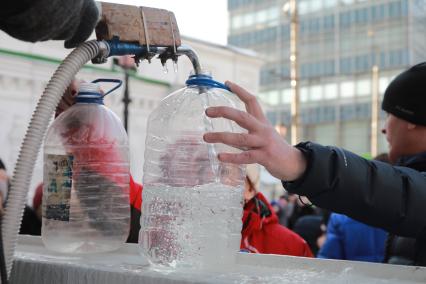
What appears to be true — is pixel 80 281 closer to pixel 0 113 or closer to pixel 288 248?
pixel 288 248

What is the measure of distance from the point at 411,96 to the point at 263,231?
3.31 ft

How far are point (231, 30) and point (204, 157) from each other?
4624cm

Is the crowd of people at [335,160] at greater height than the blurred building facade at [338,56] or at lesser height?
lesser

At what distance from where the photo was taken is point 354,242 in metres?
3.07

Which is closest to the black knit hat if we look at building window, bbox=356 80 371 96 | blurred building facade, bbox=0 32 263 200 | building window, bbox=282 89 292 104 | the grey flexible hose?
the grey flexible hose

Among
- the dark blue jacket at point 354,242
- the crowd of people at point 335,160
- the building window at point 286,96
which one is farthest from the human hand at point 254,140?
the building window at point 286,96

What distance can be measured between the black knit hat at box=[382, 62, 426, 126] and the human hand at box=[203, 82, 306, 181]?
90 cm

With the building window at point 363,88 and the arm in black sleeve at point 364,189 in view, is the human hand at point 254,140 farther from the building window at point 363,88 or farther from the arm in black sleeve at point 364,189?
the building window at point 363,88

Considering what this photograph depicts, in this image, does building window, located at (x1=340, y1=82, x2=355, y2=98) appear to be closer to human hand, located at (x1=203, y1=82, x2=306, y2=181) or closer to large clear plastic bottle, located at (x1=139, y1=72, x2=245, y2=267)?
large clear plastic bottle, located at (x1=139, y1=72, x2=245, y2=267)

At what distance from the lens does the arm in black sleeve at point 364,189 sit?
125 cm

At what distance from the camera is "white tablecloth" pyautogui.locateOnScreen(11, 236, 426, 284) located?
964 millimetres

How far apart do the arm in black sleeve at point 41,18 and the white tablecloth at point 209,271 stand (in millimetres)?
439

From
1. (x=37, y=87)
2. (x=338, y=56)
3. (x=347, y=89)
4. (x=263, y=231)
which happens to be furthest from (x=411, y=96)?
(x=338, y=56)

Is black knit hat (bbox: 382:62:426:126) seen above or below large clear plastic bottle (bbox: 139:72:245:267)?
above
